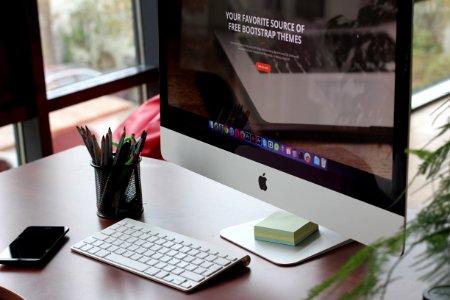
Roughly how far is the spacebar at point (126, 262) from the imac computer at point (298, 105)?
199mm

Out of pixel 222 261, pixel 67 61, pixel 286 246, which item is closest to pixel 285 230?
pixel 286 246

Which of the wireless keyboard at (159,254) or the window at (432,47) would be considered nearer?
the wireless keyboard at (159,254)

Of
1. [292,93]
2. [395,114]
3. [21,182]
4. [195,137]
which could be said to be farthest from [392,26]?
[21,182]

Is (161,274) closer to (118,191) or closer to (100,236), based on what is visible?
(100,236)

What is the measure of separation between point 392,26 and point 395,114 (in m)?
0.14

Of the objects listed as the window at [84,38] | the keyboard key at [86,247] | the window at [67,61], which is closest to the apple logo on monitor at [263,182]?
the keyboard key at [86,247]

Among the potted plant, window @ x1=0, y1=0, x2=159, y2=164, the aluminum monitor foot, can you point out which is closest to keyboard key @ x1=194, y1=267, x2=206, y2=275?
the aluminum monitor foot

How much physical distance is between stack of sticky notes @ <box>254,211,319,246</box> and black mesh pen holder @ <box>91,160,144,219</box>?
30 centimetres

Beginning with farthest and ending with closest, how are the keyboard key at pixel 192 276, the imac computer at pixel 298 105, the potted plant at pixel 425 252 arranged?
the keyboard key at pixel 192 276, the imac computer at pixel 298 105, the potted plant at pixel 425 252

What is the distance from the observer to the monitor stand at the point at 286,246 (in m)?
1.37

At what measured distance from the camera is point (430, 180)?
2.68ft

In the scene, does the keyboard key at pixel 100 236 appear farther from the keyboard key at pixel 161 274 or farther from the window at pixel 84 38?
the window at pixel 84 38

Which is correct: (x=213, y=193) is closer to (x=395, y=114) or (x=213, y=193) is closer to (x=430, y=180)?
(x=395, y=114)

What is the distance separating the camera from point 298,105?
1327 millimetres
